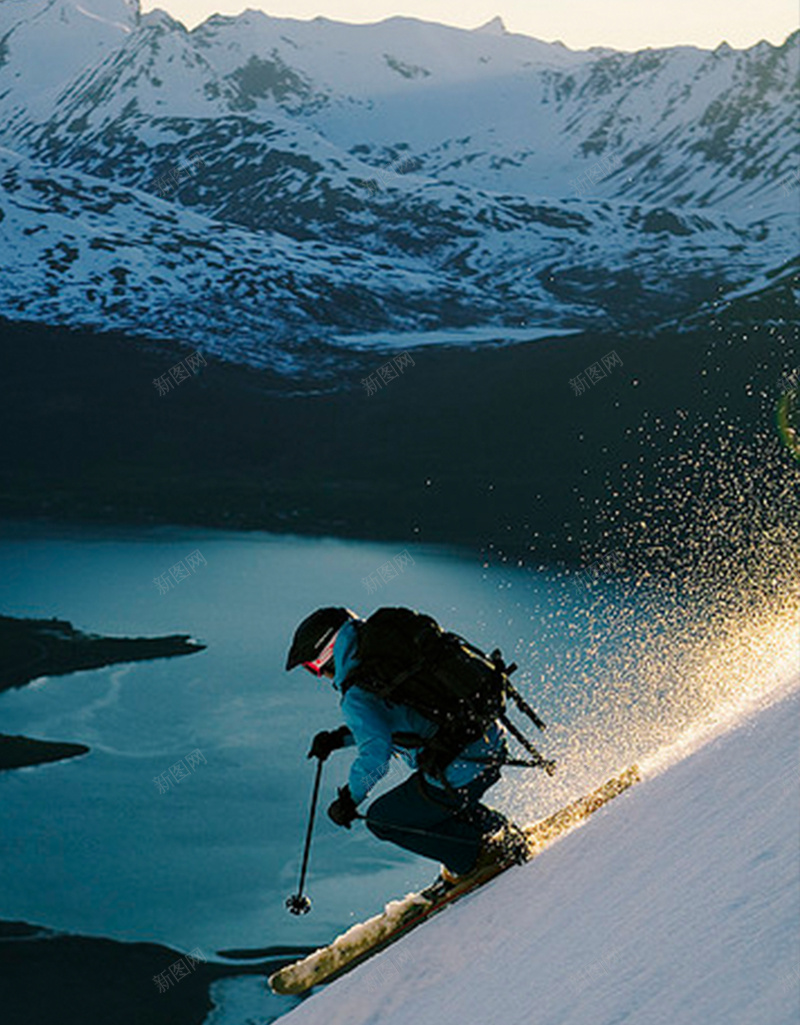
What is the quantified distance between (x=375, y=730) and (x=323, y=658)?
53 cm

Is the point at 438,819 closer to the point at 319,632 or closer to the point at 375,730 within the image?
the point at 375,730

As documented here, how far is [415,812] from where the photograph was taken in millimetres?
7637

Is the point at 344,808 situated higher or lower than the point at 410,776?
lower

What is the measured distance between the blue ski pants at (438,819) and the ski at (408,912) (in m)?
0.26

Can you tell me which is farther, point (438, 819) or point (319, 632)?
point (438, 819)

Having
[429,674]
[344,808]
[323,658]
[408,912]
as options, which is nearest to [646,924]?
[429,674]

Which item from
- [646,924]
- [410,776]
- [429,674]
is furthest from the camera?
[410,776]

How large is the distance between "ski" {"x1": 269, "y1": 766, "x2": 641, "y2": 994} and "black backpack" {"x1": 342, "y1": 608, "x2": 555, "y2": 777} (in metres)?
1.46

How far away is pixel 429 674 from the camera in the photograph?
6.80 meters

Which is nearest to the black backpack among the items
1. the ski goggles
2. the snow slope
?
the ski goggles

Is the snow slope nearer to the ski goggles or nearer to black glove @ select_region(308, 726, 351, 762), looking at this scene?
black glove @ select_region(308, 726, 351, 762)

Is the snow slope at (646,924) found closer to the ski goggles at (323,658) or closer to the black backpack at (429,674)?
the black backpack at (429,674)

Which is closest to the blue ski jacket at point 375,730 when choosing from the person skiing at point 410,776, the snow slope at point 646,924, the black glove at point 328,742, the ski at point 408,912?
the person skiing at point 410,776

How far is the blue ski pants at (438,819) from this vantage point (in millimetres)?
7488
